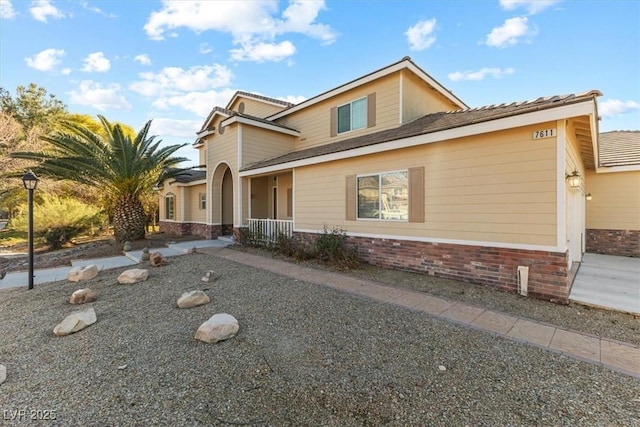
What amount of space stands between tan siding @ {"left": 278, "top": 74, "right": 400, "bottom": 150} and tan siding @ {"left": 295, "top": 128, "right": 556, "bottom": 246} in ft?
10.1

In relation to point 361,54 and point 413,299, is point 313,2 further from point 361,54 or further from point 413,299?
point 413,299

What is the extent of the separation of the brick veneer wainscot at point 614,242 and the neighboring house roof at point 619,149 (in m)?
2.59

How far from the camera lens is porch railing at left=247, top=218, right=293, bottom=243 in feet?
35.0

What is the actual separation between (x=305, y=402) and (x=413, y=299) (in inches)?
131

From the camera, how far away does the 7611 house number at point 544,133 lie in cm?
505

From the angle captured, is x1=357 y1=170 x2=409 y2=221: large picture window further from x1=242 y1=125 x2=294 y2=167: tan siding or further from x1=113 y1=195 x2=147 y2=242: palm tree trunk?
x1=113 y1=195 x2=147 y2=242: palm tree trunk

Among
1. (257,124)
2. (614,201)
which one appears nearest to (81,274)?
(257,124)

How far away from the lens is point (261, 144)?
12672mm

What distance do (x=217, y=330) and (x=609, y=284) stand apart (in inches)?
330

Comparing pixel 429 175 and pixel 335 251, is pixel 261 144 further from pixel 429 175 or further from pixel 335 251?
pixel 429 175

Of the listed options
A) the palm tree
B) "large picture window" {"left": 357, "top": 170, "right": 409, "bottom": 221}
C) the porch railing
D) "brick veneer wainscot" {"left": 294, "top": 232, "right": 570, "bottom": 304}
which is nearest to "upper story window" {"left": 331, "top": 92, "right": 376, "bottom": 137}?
"large picture window" {"left": 357, "top": 170, "right": 409, "bottom": 221}

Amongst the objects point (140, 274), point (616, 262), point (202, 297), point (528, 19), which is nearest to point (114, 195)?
point (140, 274)

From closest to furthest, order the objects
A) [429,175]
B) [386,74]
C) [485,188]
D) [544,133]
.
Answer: [544,133], [485,188], [429,175], [386,74]

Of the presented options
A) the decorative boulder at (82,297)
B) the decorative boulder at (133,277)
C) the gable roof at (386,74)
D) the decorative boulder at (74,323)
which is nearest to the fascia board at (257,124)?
the gable roof at (386,74)
